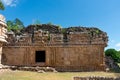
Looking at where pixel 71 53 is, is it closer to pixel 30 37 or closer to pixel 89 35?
pixel 89 35

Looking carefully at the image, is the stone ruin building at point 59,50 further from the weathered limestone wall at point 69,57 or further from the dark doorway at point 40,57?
the dark doorway at point 40,57

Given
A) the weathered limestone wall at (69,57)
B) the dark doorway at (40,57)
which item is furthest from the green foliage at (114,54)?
the dark doorway at (40,57)

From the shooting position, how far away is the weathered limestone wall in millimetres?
19672

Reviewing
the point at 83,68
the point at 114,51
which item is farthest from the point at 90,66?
the point at 114,51

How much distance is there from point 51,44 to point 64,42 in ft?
3.37

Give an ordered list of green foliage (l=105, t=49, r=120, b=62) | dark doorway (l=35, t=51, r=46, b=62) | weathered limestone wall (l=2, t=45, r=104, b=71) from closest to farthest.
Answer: weathered limestone wall (l=2, t=45, r=104, b=71)
dark doorway (l=35, t=51, r=46, b=62)
green foliage (l=105, t=49, r=120, b=62)

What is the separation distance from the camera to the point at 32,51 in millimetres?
20109

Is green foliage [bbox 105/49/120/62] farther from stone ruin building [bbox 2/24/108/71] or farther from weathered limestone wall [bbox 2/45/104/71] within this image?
weathered limestone wall [bbox 2/45/104/71]

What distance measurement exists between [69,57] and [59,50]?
950 millimetres

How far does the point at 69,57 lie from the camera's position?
19.9 m

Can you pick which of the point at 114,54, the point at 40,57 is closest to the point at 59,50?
the point at 40,57

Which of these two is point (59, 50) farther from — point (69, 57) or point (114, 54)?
point (114, 54)

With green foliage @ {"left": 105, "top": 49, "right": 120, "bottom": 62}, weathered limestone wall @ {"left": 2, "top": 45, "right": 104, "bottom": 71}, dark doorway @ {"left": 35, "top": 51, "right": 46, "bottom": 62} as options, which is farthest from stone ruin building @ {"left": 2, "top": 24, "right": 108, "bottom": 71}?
green foliage @ {"left": 105, "top": 49, "right": 120, "bottom": 62}

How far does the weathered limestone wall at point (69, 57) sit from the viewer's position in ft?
64.5
